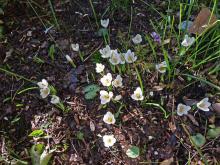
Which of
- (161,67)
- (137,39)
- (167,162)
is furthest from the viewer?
(137,39)

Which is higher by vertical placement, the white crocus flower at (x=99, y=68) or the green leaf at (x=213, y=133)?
the white crocus flower at (x=99, y=68)

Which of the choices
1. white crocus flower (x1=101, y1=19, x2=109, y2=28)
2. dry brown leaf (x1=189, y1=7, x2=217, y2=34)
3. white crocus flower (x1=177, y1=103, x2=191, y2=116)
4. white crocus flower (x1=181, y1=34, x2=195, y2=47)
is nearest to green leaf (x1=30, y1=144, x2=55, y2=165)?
white crocus flower (x1=177, y1=103, x2=191, y2=116)

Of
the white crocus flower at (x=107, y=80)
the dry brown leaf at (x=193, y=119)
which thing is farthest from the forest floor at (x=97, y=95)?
the white crocus flower at (x=107, y=80)

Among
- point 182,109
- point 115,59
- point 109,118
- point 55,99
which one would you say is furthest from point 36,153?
point 182,109

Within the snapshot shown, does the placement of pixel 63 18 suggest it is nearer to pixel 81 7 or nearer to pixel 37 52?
pixel 81 7

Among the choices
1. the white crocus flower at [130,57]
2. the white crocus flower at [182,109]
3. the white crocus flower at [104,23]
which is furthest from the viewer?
the white crocus flower at [104,23]

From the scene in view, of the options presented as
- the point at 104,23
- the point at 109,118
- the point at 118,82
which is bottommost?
the point at 109,118

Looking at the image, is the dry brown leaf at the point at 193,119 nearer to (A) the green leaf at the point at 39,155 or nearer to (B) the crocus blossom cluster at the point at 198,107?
(B) the crocus blossom cluster at the point at 198,107

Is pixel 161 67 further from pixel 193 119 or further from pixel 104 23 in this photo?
pixel 104 23
